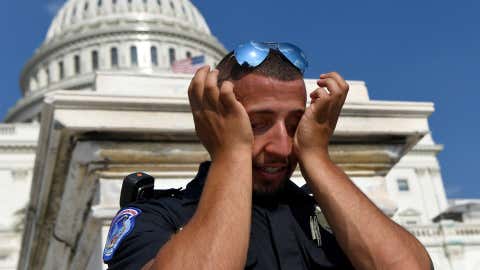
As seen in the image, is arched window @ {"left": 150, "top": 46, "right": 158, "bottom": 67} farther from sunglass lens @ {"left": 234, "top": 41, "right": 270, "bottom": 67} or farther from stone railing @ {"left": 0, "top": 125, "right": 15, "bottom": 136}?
sunglass lens @ {"left": 234, "top": 41, "right": 270, "bottom": 67}

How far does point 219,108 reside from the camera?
1415mm

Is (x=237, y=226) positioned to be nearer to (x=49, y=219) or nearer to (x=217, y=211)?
(x=217, y=211)

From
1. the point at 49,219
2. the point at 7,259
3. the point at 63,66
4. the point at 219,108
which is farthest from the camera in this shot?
the point at 63,66

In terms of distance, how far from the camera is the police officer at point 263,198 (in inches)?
51.4

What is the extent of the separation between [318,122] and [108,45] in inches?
2168

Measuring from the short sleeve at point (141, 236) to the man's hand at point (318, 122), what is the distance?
0.36m

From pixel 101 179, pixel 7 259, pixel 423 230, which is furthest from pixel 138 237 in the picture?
pixel 7 259

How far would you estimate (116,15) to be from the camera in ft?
187

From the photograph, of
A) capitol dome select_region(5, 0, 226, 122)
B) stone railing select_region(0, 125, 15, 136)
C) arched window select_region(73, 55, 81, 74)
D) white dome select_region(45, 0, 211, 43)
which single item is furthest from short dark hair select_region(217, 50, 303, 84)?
white dome select_region(45, 0, 211, 43)

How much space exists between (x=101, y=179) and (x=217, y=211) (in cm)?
230

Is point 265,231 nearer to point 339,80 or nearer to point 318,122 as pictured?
point 318,122

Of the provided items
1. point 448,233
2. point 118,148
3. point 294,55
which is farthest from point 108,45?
point 294,55

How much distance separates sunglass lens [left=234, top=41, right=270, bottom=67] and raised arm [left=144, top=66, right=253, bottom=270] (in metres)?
0.12

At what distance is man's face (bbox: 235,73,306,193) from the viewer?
1507mm
